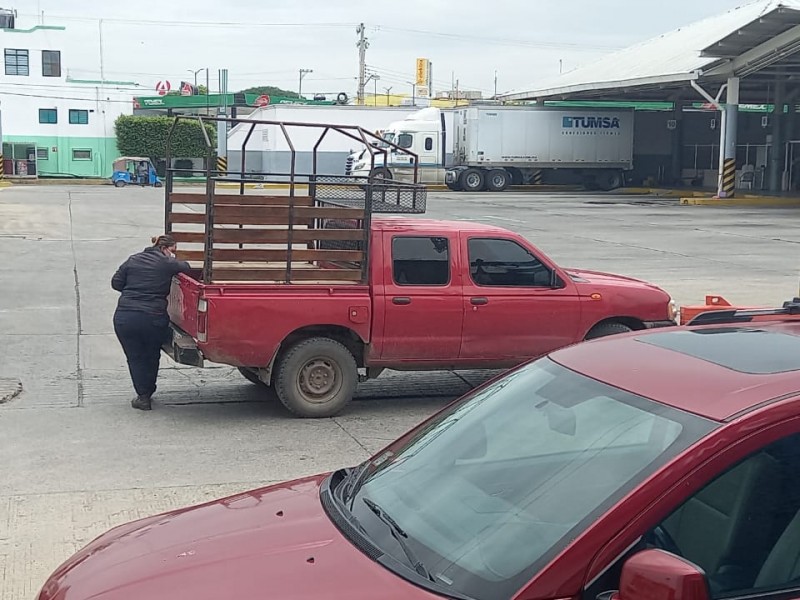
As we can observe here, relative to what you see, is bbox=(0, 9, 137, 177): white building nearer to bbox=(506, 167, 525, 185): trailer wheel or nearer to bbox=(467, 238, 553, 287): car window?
bbox=(506, 167, 525, 185): trailer wheel

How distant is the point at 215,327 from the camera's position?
332 inches

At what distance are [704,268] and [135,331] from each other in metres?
13.2

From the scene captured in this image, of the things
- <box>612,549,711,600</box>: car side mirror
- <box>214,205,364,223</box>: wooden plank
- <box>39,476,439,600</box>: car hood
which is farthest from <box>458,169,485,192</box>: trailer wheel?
<box>612,549,711,600</box>: car side mirror

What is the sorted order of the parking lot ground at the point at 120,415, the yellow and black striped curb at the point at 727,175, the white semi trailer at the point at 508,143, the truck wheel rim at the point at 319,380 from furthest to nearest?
1. the white semi trailer at the point at 508,143
2. the yellow and black striped curb at the point at 727,175
3. the truck wheel rim at the point at 319,380
4. the parking lot ground at the point at 120,415

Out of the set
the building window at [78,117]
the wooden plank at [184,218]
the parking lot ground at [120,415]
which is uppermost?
the building window at [78,117]

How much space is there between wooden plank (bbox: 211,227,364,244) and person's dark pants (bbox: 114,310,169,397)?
3.20 feet

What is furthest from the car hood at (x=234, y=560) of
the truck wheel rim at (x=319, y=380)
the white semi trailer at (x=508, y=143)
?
the white semi trailer at (x=508, y=143)

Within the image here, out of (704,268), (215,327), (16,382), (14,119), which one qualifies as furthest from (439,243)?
(14,119)

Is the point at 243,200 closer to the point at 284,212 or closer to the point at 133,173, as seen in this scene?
the point at 284,212

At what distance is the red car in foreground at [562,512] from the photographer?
274cm

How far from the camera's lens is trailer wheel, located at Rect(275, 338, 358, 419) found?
8750 mm

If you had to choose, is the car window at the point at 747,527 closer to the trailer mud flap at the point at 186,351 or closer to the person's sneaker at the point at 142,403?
the trailer mud flap at the point at 186,351

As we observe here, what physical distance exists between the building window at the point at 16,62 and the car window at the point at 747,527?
72.6m

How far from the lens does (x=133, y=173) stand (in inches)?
2251
